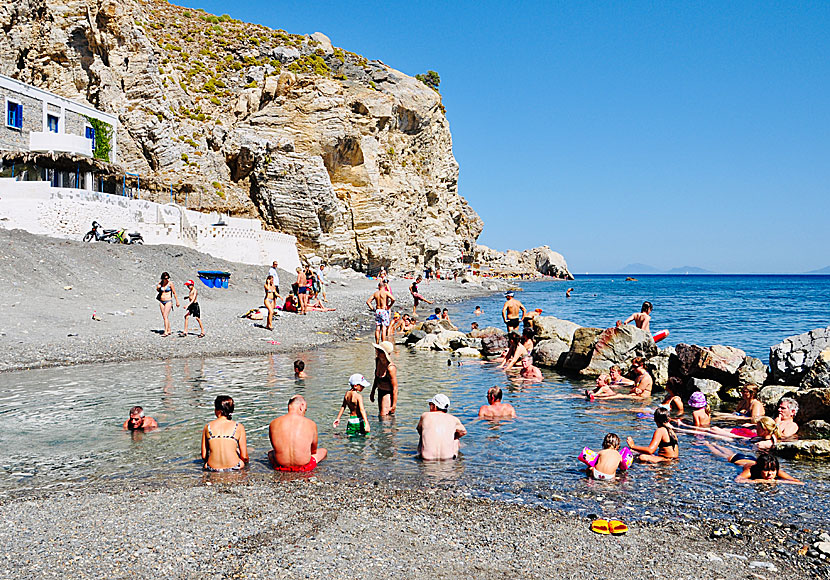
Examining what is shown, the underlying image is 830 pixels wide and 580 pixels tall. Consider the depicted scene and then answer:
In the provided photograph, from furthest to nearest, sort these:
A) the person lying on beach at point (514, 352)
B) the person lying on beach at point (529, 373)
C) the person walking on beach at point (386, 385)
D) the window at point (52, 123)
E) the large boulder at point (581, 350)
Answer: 1. the window at point (52, 123)
2. the person lying on beach at point (514, 352)
3. the large boulder at point (581, 350)
4. the person lying on beach at point (529, 373)
5. the person walking on beach at point (386, 385)

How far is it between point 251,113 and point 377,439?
47.7 m

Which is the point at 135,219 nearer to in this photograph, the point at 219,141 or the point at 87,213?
the point at 87,213

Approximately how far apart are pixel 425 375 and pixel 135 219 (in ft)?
70.9

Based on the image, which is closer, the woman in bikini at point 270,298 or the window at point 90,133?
the woman in bikini at point 270,298

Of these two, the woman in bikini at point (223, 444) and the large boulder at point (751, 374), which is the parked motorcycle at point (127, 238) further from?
the large boulder at point (751, 374)

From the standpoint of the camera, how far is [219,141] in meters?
46.2

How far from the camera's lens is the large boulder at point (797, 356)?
40.9 feet

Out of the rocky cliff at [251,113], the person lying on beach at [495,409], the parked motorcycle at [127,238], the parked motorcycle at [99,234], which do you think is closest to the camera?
the person lying on beach at [495,409]

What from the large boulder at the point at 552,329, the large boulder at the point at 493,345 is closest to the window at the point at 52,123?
the large boulder at the point at 493,345

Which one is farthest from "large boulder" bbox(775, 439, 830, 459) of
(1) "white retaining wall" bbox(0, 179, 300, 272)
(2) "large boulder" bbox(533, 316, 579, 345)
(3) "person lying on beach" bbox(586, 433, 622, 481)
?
(1) "white retaining wall" bbox(0, 179, 300, 272)

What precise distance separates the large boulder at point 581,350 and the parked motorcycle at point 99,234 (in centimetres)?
2178

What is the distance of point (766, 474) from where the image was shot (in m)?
7.80

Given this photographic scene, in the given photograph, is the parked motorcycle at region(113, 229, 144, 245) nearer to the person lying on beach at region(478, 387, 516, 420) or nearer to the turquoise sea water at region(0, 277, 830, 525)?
the turquoise sea water at region(0, 277, 830, 525)

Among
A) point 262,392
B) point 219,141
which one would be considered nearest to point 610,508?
point 262,392
